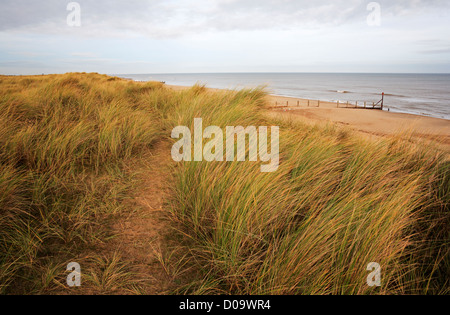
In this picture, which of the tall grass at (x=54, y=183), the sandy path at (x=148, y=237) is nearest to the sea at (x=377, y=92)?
the tall grass at (x=54, y=183)

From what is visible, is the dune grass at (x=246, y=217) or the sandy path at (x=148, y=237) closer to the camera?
the dune grass at (x=246, y=217)

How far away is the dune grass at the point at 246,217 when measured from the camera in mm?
1643

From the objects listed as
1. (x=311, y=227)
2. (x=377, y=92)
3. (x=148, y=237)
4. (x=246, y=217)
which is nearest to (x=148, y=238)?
(x=148, y=237)

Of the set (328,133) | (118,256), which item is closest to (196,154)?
(118,256)

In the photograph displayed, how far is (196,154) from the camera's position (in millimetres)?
2875

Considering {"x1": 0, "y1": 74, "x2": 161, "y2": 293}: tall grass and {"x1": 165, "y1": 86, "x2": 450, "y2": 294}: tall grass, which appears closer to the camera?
{"x1": 165, "y1": 86, "x2": 450, "y2": 294}: tall grass

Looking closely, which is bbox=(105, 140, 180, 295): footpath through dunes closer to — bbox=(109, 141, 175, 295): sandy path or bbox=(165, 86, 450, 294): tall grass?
bbox=(109, 141, 175, 295): sandy path

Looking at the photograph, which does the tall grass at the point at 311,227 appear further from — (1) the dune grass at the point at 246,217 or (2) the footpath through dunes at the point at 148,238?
(2) the footpath through dunes at the point at 148,238

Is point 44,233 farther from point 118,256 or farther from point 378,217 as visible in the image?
point 378,217

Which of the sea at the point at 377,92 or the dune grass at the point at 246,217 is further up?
the sea at the point at 377,92

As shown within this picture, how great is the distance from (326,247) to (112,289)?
1444 mm

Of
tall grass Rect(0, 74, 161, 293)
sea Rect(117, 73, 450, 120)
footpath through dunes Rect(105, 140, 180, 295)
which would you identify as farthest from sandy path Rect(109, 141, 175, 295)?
sea Rect(117, 73, 450, 120)

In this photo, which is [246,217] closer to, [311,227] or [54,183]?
[311,227]

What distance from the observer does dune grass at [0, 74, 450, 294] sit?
1643 mm
